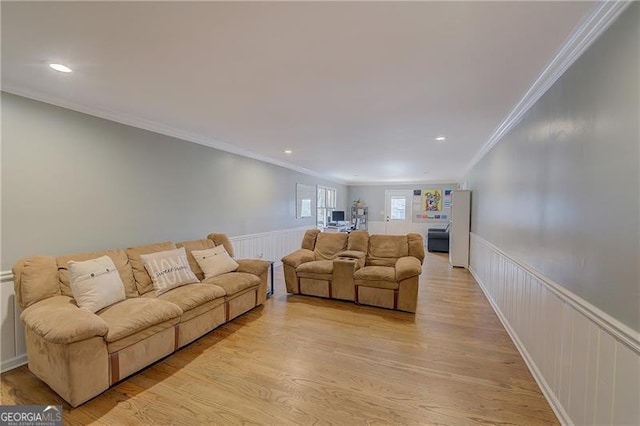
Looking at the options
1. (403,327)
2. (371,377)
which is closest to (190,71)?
(371,377)

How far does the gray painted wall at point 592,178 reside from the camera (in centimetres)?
123

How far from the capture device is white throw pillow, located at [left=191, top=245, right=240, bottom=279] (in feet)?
11.1

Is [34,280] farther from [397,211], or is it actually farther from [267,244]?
[397,211]

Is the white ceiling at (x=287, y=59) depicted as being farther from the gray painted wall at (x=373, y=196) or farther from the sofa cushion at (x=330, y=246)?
the gray painted wall at (x=373, y=196)

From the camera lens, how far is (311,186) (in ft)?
25.0

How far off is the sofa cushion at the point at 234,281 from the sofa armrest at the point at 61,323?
1.22 meters

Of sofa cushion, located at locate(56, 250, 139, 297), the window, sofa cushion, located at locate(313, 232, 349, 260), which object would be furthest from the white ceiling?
the window

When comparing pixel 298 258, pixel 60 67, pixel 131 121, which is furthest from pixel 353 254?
pixel 60 67

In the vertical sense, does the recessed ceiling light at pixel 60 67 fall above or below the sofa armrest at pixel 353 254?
above

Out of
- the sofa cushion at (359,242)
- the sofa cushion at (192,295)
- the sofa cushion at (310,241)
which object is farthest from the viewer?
the sofa cushion at (310,241)

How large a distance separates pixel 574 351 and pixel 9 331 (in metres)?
4.23

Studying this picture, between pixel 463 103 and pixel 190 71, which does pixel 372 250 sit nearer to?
pixel 463 103

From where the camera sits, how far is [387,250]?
432 centimetres

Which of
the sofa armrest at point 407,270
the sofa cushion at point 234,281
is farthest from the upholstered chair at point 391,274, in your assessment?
the sofa cushion at point 234,281
